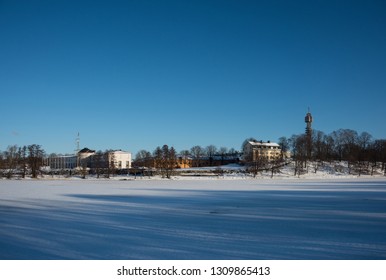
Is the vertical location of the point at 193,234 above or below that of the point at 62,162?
above

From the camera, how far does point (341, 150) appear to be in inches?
5113

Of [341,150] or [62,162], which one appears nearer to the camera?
[341,150]

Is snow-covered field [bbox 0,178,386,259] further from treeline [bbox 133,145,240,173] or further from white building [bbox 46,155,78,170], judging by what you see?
white building [bbox 46,155,78,170]

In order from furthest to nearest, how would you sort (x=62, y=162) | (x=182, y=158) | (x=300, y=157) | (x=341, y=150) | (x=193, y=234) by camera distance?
(x=62, y=162) < (x=182, y=158) < (x=341, y=150) < (x=300, y=157) < (x=193, y=234)

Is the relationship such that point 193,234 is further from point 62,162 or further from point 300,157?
point 62,162

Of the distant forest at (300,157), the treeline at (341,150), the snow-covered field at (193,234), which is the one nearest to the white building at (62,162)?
the distant forest at (300,157)

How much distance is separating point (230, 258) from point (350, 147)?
127088mm

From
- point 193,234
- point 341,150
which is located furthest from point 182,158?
point 193,234

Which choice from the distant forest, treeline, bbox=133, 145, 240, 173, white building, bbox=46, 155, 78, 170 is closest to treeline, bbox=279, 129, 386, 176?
the distant forest

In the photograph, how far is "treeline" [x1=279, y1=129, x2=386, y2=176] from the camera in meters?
106

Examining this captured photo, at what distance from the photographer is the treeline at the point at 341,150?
4179 inches

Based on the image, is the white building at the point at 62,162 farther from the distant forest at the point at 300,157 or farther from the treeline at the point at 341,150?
the treeline at the point at 341,150
